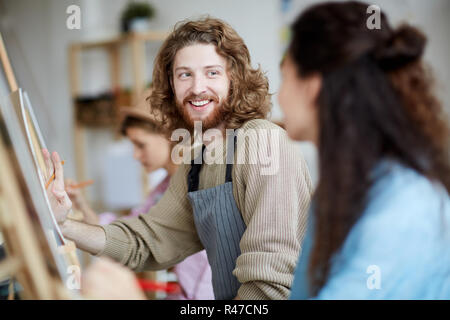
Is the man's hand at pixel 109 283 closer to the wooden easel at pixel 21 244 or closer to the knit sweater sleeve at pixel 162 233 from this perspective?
the wooden easel at pixel 21 244

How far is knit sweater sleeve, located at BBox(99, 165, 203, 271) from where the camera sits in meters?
0.99

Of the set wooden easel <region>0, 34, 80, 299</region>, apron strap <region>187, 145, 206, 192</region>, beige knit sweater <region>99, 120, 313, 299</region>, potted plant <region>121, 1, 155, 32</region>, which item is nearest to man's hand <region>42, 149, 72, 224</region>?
beige knit sweater <region>99, 120, 313, 299</region>

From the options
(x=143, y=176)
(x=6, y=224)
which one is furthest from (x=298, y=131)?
(x=143, y=176)

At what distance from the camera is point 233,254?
0.86m

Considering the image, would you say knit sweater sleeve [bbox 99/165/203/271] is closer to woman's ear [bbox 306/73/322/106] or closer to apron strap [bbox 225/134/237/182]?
apron strap [bbox 225/134/237/182]

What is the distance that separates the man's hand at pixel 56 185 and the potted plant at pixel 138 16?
2249 mm

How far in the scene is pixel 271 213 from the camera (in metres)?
0.77

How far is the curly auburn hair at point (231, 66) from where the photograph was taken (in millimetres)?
849

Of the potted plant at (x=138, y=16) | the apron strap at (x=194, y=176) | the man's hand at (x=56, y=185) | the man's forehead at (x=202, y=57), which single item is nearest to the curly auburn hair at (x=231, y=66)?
the man's forehead at (x=202, y=57)

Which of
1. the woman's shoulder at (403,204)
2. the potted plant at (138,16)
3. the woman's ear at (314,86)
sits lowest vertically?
the woman's shoulder at (403,204)

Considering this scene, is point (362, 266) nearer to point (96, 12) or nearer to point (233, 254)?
point (233, 254)

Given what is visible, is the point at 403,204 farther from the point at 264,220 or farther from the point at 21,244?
the point at 21,244

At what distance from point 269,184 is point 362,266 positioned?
0.29 meters

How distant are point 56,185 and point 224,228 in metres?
0.29
